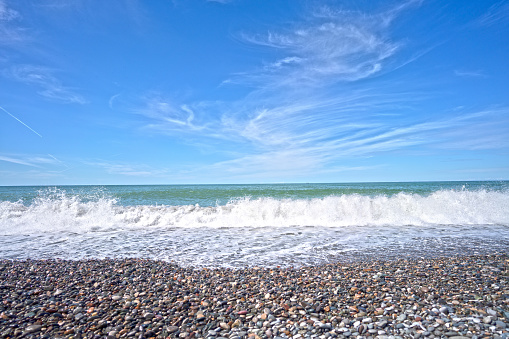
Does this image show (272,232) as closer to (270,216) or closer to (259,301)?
(270,216)

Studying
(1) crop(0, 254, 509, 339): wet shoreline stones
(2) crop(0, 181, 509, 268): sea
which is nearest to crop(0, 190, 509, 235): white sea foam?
(2) crop(0, 181, 509, 268): sea

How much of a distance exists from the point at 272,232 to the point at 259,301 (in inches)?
250

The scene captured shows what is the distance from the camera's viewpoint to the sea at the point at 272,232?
24.6ft

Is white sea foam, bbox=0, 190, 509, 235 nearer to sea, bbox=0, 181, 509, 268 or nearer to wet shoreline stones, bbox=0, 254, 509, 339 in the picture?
sea, bbox=0, 181, 509, 268

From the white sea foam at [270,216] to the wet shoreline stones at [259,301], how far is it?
648 centimetres

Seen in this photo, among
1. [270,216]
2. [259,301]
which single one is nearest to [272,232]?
[270,216]

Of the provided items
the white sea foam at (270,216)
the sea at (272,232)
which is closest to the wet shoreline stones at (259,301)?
the sea at (272,232)

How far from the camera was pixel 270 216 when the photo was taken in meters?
13.9

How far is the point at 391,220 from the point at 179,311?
39.2 feet

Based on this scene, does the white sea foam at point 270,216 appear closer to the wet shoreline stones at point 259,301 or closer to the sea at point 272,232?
→ the sea at point 272,232

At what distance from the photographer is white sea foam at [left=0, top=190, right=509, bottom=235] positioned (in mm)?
12375

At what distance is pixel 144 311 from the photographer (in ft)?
13.5

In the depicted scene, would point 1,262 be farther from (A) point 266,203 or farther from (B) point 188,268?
(A) point 266,203

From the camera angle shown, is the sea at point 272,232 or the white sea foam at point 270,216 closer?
the sea at point 272,232
